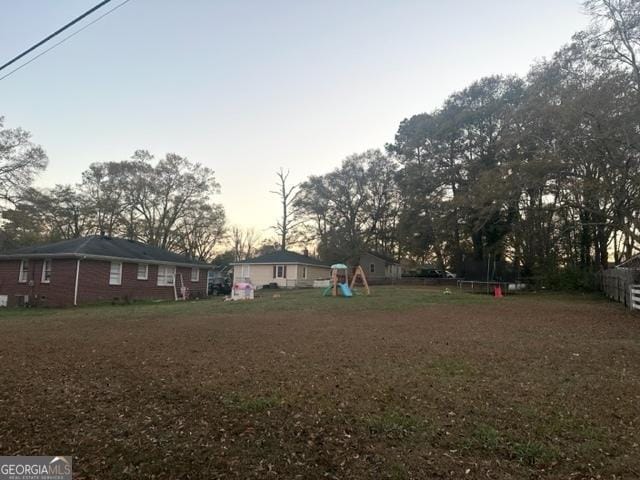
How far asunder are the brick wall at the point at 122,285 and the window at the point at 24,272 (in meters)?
3.39

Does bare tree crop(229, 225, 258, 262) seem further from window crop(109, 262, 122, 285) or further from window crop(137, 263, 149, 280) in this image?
window crop(109, 262, 122, 285)

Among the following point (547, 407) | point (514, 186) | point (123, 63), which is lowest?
point (547, 407)

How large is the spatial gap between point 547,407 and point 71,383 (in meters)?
6.05

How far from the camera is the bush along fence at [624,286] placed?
45.5 ft

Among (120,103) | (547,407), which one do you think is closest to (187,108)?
(120,103)

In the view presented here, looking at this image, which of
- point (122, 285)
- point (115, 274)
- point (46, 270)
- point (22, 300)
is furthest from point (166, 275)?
point (22, 300)

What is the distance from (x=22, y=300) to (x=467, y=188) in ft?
97.6

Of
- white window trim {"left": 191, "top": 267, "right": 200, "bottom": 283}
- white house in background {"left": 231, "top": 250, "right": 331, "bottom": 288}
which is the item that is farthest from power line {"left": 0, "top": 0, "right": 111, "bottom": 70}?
white house in background {"left": 231, "top": 250, "right": 331, "bottom": 288}

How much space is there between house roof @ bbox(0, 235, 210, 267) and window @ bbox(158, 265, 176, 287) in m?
0.51

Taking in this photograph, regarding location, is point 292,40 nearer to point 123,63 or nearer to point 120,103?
point 123,63

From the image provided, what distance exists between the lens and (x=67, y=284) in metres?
18.4

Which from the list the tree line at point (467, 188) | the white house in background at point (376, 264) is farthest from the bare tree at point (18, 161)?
the white house in background at point (376, 264)

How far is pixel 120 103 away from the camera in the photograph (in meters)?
14.4

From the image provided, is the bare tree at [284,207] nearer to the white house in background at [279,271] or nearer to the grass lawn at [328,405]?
the white house in background at [279,271]
